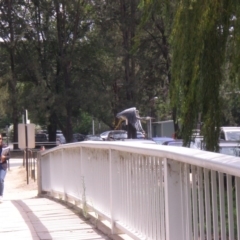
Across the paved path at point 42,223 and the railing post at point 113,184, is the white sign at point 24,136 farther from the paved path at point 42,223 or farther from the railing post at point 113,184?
the railing post at point 113,184

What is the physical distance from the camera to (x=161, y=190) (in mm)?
5641

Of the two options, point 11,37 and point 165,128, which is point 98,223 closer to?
point 11,37

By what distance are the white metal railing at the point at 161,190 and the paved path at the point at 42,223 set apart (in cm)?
32

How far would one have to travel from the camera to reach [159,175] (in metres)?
5.70

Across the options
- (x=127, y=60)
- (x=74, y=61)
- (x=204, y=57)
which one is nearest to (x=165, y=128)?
(x=127, y=60)

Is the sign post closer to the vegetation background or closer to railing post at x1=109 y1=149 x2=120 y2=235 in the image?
railing post at x1=109 y1=149 x2=120 y2=235

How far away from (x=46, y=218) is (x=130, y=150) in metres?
3.98

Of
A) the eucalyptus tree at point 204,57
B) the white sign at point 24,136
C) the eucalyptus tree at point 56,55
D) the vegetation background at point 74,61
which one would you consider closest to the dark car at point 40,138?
the vegetation background at point 74,61

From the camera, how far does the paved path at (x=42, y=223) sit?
8469 mm

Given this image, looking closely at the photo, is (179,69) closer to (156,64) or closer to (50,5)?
(156,64)

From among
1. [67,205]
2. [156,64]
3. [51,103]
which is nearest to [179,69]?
[67,205]

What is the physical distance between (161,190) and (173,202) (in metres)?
0.36

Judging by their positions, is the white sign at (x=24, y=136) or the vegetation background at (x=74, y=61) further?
the vegetation background at (x=74, y=61)

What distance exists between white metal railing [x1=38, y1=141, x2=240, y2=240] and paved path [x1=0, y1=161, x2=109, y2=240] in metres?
0.32
